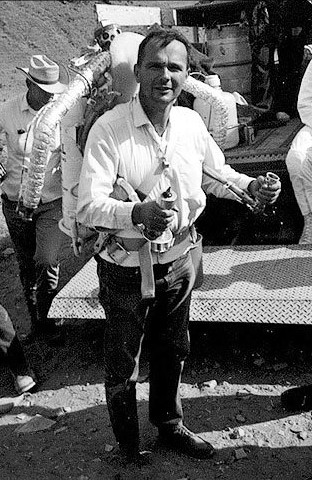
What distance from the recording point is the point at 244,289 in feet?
12.9

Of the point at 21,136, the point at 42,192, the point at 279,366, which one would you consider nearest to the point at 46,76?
the point at 21,136

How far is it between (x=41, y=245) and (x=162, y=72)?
7.40 ft

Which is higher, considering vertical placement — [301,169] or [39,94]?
[39,94]

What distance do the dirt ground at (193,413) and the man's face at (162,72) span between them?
1.94 m

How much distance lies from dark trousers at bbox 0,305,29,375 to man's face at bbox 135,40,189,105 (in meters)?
2.07

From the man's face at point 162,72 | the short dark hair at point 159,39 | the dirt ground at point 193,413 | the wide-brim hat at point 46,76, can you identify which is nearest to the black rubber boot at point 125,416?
the dirt ground at point 193,413

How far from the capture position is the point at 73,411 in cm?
372

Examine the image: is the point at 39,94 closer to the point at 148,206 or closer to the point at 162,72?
the point at 162,72

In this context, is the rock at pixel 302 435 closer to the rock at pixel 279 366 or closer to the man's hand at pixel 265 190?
Answer: the rock at pixel 279 366

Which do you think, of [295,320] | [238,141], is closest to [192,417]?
[295,320]

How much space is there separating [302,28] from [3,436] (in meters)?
5.45

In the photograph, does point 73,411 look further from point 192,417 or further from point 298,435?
point 298,435

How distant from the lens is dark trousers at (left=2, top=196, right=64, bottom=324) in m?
4.36

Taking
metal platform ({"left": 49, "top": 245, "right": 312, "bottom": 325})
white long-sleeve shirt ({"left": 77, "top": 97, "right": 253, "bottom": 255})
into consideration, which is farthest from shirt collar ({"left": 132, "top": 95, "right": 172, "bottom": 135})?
metal platform ({"left": 49, "top": 245, "right": 312, "bottom": 325})
